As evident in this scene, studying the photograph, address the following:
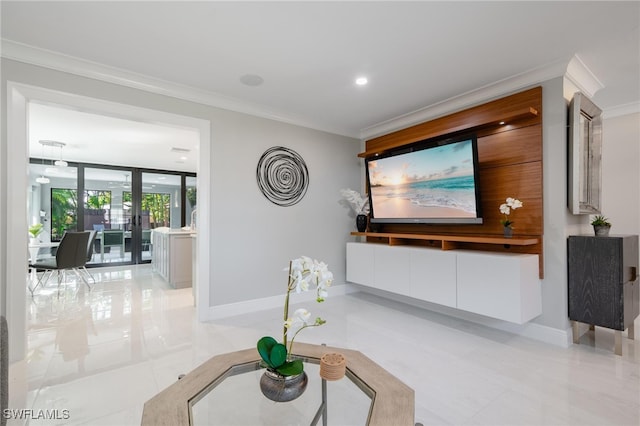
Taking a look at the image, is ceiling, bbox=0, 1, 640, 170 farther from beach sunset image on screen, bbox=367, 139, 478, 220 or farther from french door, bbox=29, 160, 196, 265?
french door, bbox=29, 160, 196, 265

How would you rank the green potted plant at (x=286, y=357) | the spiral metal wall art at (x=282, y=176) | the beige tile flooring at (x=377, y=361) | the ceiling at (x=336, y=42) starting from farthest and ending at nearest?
the spiral metal wall art at (x=282, y=176) → the ceiling at (x=336, y=42) → the beige tile flooring at (x=377, y=361) → the green potted plant at (x=286, y=357)

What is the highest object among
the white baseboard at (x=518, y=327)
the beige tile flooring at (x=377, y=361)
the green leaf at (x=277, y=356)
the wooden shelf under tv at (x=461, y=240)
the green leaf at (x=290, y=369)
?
the wooden shelf under tv at (x=461, y=240)

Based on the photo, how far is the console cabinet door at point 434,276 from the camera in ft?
10.0

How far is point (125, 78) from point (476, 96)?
11.5 ft

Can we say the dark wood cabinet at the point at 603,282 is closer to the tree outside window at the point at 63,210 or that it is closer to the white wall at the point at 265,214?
the white wall at the point at 265,214

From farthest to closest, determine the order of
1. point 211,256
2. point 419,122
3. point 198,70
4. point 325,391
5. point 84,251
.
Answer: point 84,251
point 419,122
point 211,256
point 198,70
point 325,391

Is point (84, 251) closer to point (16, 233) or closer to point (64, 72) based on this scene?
point (16, 233)

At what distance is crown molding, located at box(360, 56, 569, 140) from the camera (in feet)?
8.87

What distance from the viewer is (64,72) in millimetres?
2629

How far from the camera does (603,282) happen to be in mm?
2541

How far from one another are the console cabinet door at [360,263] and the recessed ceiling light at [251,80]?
7.74 feet

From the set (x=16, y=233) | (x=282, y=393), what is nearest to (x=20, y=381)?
(x=16, y=233)

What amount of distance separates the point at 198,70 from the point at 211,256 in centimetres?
188

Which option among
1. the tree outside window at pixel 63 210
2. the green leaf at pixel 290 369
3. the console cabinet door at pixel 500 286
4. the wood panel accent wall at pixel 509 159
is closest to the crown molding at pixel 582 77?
the wood panel accent wall at pixel 509 159
